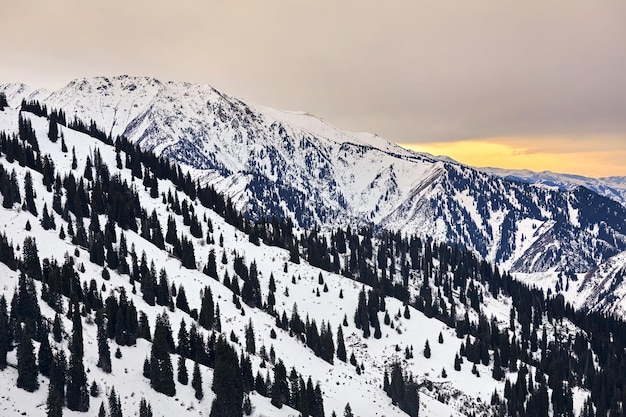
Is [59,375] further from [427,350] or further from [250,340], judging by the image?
[427,350]

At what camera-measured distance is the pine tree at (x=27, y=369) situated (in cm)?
6738

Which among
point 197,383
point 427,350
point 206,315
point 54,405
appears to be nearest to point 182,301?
point 206,315

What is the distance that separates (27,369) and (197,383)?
77.2 feet

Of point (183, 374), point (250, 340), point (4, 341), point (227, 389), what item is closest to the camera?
point (4, 341)

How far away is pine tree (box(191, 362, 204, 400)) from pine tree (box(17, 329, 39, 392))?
856 inches

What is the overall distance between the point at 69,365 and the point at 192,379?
18379 mm

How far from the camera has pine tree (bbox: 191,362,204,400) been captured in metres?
81.3

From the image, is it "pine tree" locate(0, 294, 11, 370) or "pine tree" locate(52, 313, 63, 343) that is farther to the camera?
"pine tree" locate(52, 313, 63, 343)

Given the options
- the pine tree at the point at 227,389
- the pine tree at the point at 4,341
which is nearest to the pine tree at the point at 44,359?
the pine tree at the point at 4,341

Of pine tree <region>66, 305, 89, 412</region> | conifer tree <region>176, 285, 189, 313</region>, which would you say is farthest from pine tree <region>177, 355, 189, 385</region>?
conifer tree <region>176, 285, 189, 313</region>

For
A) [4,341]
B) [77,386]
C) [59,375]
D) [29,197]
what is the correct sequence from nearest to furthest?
A: [77,386] < [59,375] < [4,341] < [29,197]

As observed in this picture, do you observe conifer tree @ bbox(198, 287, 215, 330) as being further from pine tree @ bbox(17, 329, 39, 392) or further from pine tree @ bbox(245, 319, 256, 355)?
pine tree @ bbox(17, 329, 39, 392)

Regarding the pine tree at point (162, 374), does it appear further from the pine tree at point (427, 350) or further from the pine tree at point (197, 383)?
the pine tree at point (427, 350)

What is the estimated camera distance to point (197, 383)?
82.2 meters
